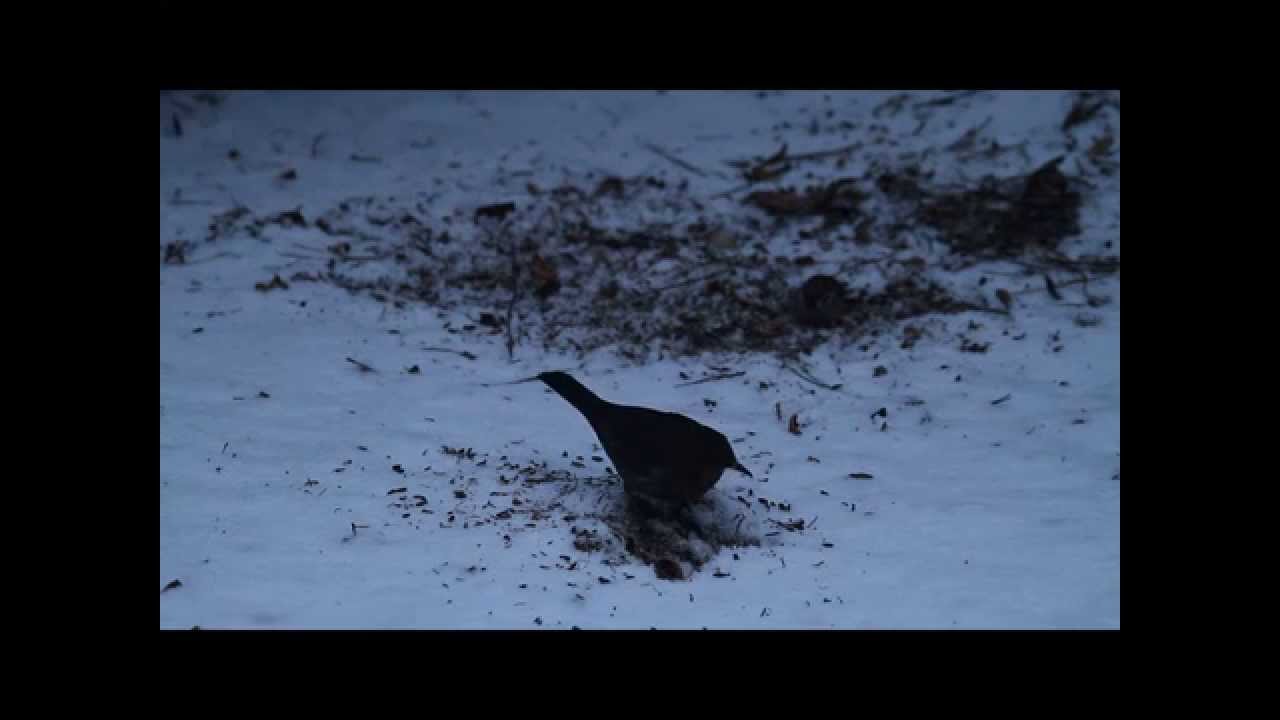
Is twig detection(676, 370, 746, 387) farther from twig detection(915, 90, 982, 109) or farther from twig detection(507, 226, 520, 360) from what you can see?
twig detection(915, 90, 982, 109)

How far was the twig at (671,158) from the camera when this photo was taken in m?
7.30

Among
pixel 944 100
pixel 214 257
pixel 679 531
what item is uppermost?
pixel 944 100

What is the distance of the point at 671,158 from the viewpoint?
7480 millimetres

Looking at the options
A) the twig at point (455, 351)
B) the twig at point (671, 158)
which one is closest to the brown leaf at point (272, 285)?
the twig at point (455, 351)

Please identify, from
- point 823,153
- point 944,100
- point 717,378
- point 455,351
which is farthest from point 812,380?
point 944,100

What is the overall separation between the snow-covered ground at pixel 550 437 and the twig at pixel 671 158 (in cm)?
6

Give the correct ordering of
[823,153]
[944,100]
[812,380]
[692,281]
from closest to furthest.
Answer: [812,380], [692,281], [823,153], [944,100]

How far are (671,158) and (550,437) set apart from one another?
3.43 metres

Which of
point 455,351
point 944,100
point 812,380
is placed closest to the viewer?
point 812,380

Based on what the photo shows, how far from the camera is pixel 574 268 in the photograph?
6324 millimetres

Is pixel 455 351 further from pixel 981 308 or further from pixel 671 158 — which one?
pixel 981 308

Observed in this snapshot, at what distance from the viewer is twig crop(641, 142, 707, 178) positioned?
7297mm

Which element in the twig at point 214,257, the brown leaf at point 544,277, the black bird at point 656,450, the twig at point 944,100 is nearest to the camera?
the black bird at point 656,450

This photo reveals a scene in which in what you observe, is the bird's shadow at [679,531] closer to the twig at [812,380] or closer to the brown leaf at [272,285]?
the twig at [812,380]
